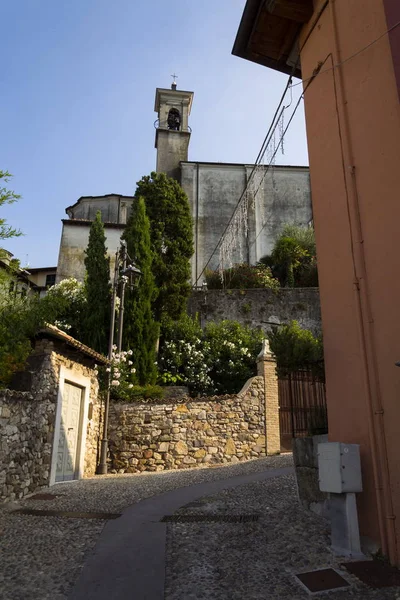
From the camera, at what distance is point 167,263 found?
17.7 meters

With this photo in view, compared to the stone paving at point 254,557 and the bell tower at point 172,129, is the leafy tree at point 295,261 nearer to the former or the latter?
the bell tower at point 172,129

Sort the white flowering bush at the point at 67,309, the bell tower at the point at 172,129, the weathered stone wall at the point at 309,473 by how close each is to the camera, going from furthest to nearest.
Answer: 1. the bell tower at the point at 172,129
2. the white flowering bush at the point at 67,309
3. the weathered stone wall at the point at 309,473

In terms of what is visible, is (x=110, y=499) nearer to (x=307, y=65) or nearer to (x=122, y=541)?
(x=122, y=541)

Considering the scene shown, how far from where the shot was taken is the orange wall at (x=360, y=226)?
3.80 meters

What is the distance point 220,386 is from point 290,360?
10.5 m

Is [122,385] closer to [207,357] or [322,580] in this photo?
[207,357]

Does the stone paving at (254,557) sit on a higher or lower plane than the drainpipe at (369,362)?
lower

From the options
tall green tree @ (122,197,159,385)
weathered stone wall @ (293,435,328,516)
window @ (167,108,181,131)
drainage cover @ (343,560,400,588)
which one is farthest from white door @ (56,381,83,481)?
window @ (167,108,181,131)

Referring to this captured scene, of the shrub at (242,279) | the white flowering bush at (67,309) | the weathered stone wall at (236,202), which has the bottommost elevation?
the white flowering bush at (67,309)

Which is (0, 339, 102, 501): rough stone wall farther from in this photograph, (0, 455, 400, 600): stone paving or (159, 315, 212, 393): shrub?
(159, 315, 212, 393): shrub

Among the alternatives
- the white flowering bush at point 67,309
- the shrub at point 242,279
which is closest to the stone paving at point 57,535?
the white flowering bush at point 67,309

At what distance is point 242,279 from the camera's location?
2150 centimetres

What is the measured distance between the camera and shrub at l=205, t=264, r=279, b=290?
21.4m

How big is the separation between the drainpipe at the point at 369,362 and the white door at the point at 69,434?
6.72 meters
